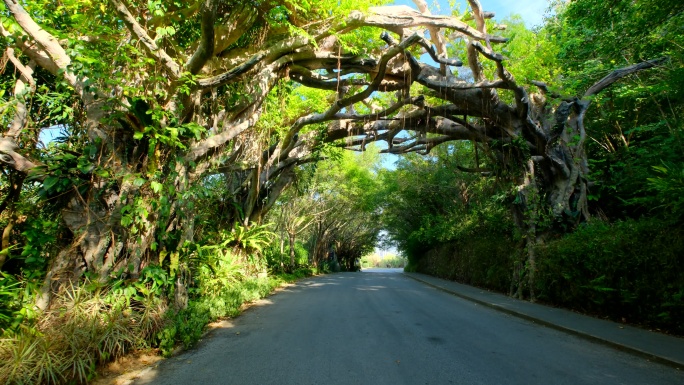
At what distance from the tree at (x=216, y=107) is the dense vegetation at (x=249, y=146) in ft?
0.16

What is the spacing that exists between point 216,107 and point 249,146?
2349 millimetres

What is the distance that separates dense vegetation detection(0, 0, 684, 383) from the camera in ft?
18.7

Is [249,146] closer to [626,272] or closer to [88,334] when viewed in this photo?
[88,334]

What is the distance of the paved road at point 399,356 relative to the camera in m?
4.61

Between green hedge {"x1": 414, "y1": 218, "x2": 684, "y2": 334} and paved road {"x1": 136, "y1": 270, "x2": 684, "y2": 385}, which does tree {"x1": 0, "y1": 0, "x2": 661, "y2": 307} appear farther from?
paved road {"x1": 136, "y1": 270, "x2": 684, "y2": 385}

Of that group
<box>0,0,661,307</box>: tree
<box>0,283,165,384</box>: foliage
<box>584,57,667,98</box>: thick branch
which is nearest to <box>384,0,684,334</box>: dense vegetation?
<box>584,57,667,98</box>: thick branch

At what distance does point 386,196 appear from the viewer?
99.7 ft

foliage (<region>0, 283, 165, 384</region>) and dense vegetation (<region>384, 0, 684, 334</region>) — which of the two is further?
dense vegetation (<region>384, 0, 684, 334</region>)

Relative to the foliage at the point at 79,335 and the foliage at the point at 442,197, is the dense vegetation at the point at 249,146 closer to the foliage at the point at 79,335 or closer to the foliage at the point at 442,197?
the foliage at the point at 79,335

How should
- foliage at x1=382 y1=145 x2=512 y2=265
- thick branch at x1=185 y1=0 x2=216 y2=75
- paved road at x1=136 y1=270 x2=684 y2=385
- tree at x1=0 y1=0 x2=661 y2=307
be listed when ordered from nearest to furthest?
paved road at x1=136 y1=270 x2=684 y2=385, tree at x1=0 y1=0 x2=661 y2=307, thick branch at x1=185 y1=0 x2=216 y2=75, foliage at x1=382 y1=145 x2=512 y2=265

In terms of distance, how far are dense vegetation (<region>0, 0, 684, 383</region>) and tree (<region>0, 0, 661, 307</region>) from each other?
5cm

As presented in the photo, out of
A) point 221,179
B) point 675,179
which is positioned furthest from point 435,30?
point 221,179

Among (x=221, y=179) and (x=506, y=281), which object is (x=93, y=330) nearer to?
(x=221, y=179)

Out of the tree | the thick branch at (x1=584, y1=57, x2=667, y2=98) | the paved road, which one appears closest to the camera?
the paved road
